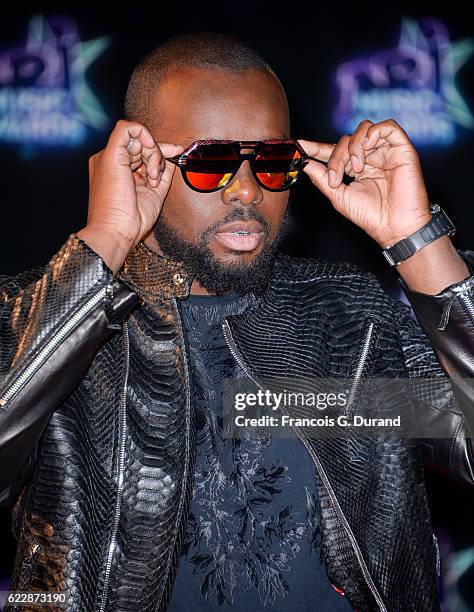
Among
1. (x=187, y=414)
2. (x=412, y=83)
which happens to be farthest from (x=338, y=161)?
(x=412, y=83)

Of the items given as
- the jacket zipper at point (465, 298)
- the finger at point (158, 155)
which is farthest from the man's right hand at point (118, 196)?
the jacket zipper at point (465, 298)

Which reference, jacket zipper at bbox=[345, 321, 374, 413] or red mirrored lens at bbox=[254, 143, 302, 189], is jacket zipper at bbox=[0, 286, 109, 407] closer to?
red mirrored lens at bbox=[254, 143, 302, 189]

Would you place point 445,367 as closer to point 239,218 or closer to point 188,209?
point 239,218

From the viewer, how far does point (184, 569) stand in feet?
5.45

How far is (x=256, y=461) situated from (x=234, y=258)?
461 mm

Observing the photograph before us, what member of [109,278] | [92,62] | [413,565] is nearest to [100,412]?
[109,278]

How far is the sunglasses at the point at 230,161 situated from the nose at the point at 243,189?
0.05 ft

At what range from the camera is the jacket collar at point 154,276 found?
1.84 metres

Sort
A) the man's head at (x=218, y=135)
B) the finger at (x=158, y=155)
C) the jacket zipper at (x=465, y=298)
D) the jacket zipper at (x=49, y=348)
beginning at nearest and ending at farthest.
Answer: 1. the jacket zipper at (x=49, y=348)
2. the jacket zipper at (x=465, y=298)
3. the finger at (x=158, y=155)
4. the man's head at (x=218, y=135)

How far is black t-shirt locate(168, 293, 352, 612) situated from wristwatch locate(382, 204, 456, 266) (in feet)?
1.52

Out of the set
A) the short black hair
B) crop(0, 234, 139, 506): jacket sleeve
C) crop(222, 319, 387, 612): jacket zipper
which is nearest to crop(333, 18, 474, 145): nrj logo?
the short black hair

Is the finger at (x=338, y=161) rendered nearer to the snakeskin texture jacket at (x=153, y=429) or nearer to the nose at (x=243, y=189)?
the nose at (x=243, y=189)

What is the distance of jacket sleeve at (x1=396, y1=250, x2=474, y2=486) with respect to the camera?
5.41 feet

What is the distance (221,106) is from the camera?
185cm
